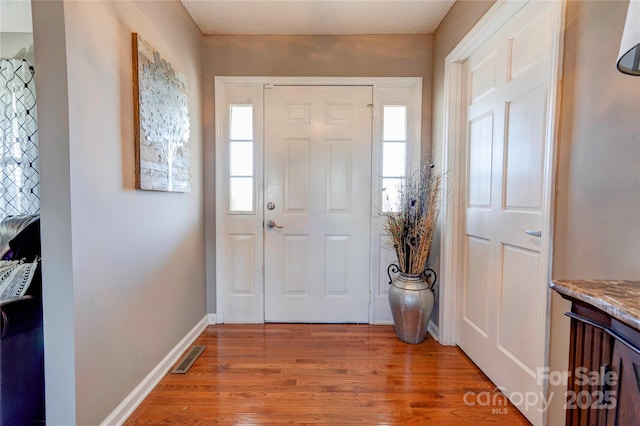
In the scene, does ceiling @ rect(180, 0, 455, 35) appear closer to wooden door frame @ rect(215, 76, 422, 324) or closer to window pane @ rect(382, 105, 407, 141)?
wooden door frame @ rect(215, 76, 422, 324)

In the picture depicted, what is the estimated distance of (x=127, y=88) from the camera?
1448mm

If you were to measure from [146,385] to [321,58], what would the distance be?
259 cm

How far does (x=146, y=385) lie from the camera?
5.23 ft

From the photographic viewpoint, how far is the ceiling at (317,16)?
6.56 ft

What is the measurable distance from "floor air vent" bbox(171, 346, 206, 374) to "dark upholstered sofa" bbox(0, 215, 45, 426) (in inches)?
25.7

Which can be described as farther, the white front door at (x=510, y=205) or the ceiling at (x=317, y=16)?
the ceiling at (x=317, y=16)

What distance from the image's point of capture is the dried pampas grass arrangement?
2090mm

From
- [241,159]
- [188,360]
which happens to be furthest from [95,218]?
[241,159]

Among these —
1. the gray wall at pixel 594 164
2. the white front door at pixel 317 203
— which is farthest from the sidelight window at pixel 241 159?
the gray wall at pixel 594 164

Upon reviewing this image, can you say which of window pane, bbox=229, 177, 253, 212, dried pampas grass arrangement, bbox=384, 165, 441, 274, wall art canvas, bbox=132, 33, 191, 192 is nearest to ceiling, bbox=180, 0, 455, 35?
wall art canvas, bbox=132, 33, 191, 192

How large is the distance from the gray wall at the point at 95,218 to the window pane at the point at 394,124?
1.70m

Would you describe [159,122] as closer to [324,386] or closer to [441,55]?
[324,386]

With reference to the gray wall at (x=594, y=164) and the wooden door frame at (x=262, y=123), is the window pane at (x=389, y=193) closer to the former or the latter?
the wooden door frame at (x=262, y=123)

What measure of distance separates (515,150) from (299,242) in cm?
167
